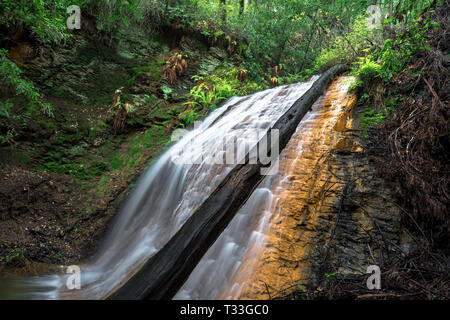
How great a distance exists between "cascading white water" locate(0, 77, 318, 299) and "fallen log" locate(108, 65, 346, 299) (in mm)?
1173

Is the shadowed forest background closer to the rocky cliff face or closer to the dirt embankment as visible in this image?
the dirt embankment

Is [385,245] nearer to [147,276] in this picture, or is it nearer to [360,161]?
[360,161]

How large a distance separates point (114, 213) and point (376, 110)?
5.73 meters

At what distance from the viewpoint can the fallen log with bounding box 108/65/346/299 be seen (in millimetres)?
1573

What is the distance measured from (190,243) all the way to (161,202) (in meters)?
2.89

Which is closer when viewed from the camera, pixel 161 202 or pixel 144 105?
pixel 161 202

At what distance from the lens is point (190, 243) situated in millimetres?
1761

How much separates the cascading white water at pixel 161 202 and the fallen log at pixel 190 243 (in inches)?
46.2

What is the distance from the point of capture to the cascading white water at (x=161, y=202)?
3.12 meters

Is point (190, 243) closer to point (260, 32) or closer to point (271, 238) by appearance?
point (271, 238)

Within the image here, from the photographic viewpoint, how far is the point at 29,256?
11.2 feet

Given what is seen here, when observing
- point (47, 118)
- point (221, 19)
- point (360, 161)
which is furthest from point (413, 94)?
point (221, 19)

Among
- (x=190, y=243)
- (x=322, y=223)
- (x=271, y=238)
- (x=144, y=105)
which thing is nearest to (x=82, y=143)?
(x=144, y=105)

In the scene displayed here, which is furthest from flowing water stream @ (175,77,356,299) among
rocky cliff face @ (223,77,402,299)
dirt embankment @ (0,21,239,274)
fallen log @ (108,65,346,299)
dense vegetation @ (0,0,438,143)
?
dirt embankment @ (0,21,239,274)
